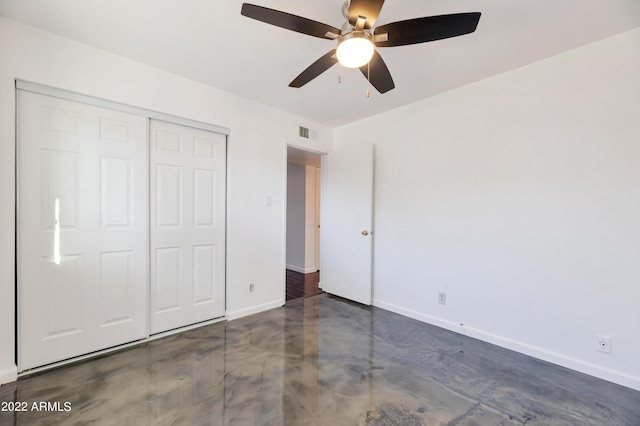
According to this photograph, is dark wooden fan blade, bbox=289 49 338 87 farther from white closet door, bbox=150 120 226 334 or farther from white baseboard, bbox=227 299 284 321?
white baseboard, bbox=227 299 284 321

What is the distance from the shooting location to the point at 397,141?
330cm

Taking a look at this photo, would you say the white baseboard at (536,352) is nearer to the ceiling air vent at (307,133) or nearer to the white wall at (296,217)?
the ceiling air vent at (307,133)

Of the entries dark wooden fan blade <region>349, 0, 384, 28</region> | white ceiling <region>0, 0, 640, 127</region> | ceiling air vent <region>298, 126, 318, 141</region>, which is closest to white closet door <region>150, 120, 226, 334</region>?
white ceiling <region>0, 0, 640, 127</region>

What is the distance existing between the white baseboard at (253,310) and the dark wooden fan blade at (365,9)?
9.45 ft

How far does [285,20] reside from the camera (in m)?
1.43

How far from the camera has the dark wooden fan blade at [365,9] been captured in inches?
50.2

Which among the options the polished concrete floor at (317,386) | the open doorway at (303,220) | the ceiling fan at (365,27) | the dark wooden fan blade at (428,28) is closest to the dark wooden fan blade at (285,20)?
the ceiling fan at (365,27)

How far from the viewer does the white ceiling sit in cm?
171

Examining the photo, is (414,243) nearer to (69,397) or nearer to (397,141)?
(397,141)

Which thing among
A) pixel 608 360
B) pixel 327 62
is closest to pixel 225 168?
pixel 327 62

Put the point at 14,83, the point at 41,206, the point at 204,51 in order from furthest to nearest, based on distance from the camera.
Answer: the point at 204,51 < the point at 41,206 < the point at 14,83

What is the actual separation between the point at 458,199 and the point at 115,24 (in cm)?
321

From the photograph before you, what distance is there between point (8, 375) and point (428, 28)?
345cm

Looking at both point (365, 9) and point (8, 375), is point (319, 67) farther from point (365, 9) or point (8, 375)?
point (8, 375)
